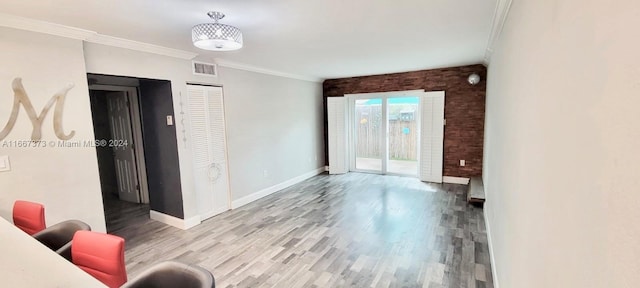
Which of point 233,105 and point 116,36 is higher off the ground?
point 116,36

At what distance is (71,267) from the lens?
3.96 ft

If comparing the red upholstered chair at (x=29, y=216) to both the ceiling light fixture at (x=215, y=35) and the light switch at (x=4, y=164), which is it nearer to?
the light switch at (x=4, y=164)

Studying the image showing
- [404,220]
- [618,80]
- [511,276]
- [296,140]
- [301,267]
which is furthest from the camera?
[296,140]

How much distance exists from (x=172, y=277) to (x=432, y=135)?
17.9ft

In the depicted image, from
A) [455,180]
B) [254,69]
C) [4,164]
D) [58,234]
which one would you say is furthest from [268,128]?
[455,180]

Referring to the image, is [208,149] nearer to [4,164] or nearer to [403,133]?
[4,164]

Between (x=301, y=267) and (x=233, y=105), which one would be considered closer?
(x=301, y=267)

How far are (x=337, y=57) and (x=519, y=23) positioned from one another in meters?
2.67

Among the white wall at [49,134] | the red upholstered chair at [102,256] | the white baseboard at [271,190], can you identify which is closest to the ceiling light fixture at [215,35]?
the white wall at [49,134]

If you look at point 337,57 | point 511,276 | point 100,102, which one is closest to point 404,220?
point 511,276

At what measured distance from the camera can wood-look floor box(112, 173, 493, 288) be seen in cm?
257

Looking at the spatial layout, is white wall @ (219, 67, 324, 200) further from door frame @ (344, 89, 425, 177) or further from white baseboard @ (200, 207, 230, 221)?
door frame @ (344, 89, 425, 177)

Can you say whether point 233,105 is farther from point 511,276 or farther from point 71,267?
point 511,276

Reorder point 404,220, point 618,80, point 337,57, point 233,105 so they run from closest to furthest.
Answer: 1. point 618,80
2. point 404,220
3. point 337,57
4. point 233,105
